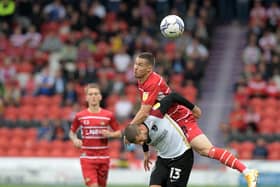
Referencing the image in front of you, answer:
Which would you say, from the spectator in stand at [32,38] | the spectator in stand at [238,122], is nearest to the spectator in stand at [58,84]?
the spectator in stand at [32,38]

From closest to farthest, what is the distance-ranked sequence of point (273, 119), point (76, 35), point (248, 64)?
1. point (273, 119)
2. point (248, 64)
3. point (76, 35)

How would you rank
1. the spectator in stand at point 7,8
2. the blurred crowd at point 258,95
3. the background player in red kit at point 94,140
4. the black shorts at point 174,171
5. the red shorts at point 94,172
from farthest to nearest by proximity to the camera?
the spectator in stand at point 7,8, the blurred crowd at point 258,95, the background player in red kit at point 94,140, the red shorts at point 94,172, the black shorts at point 174,171

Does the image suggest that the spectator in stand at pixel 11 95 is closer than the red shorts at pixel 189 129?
No

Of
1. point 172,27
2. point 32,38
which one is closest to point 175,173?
point 172,27

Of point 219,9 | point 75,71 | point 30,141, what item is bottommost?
point 30,141

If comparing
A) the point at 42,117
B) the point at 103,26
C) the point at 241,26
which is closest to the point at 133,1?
the point at 103,26

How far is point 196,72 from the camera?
22984 millimetres

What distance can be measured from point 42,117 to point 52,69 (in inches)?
60.6

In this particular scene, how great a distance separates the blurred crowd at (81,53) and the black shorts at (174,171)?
35.9ft

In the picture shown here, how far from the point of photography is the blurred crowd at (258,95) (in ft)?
69.2

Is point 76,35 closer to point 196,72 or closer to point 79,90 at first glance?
point 79,90

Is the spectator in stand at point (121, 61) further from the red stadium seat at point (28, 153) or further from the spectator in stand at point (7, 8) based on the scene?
the spectator in stand at point (7, 8)

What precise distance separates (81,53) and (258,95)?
5.32 m

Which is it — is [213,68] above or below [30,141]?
above
